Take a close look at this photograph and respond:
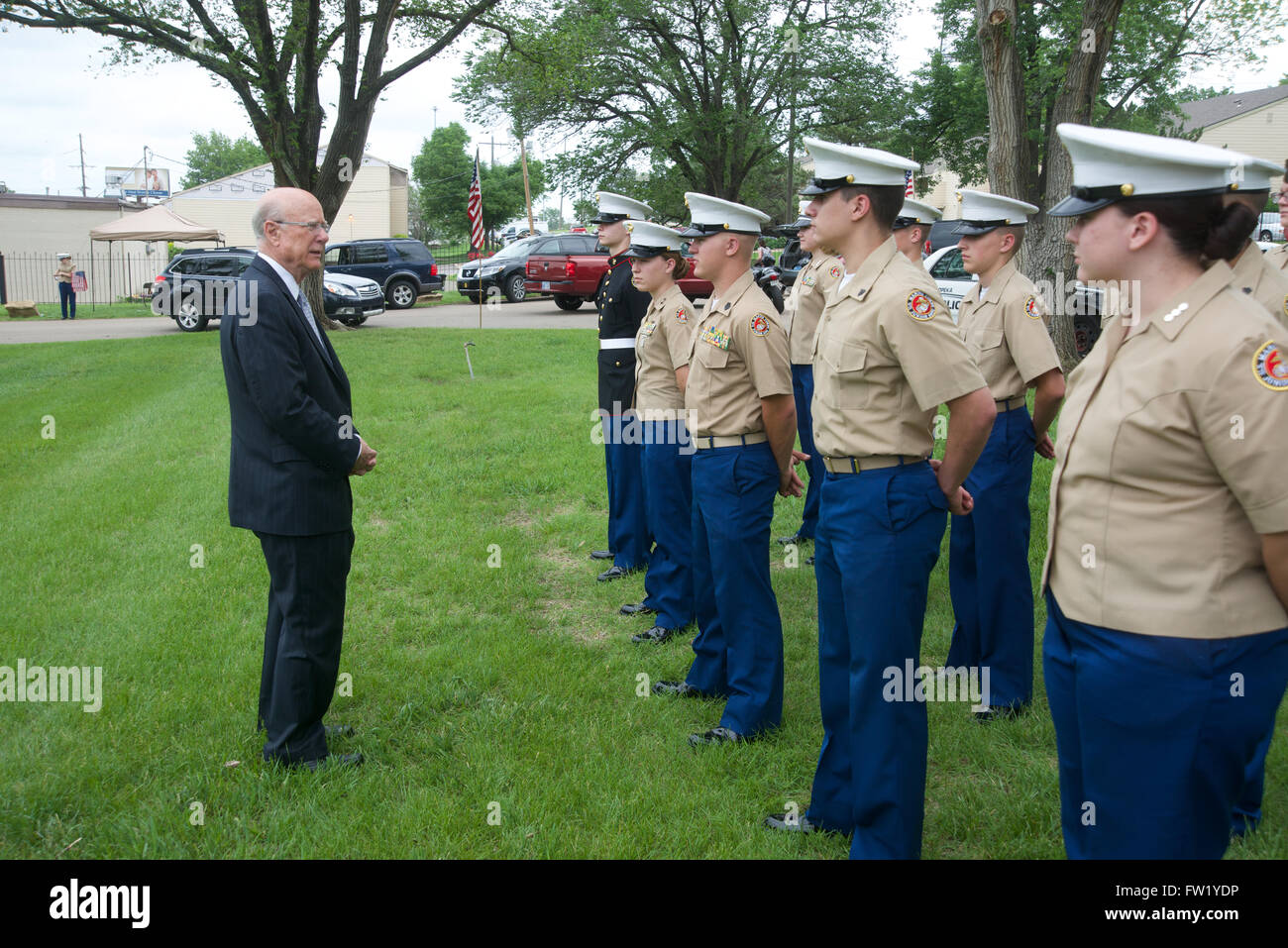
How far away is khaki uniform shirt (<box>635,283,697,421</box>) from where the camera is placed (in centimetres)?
544

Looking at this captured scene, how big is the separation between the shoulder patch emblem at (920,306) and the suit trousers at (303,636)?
7.77 ft

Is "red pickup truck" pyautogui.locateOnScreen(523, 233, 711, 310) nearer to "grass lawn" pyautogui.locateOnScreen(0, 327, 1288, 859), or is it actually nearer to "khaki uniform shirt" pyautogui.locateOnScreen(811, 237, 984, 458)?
"grass lawn" pyautogui.locateOnScreen(0, 327, 1288, 859)

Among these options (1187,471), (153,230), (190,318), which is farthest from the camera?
(153,230)

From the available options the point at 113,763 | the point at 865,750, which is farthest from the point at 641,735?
the point at 113,763

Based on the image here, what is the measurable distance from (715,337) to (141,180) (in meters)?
78.4

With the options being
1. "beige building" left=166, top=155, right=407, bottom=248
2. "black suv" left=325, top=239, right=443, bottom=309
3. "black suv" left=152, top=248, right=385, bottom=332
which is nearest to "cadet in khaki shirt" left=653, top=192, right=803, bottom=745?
"black suv" left=152, top=248, right=385, bottom=332

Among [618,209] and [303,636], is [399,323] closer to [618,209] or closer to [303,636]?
[618,209]

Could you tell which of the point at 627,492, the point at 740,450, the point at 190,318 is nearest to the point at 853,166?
the point at 740,450

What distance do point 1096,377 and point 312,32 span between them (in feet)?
66.9

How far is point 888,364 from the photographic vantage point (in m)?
3.03

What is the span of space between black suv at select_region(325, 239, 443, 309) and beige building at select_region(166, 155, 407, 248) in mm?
31073

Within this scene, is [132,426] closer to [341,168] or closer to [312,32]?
[341,168]

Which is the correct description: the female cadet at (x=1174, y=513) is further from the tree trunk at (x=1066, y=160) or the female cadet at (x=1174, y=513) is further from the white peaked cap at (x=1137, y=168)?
the tree trunk at (x=1066, y=160)

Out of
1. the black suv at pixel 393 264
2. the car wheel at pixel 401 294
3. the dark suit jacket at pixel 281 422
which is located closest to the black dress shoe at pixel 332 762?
the dark suit jacket at pixel 281 422
